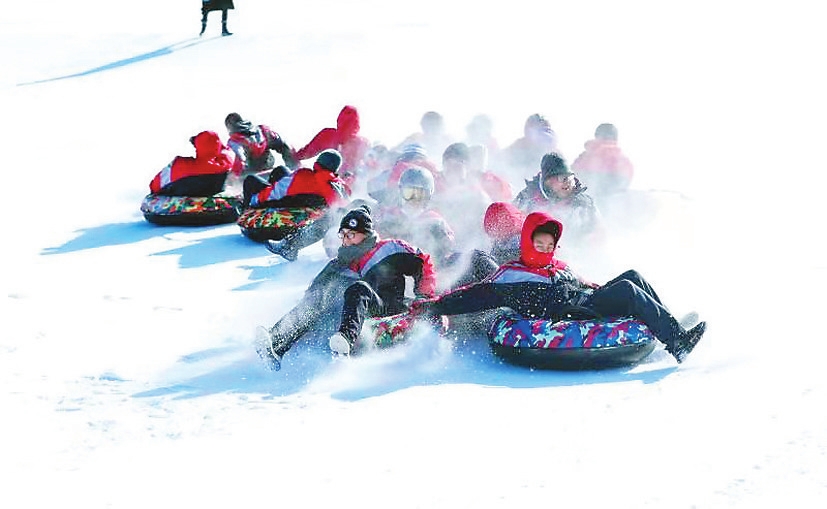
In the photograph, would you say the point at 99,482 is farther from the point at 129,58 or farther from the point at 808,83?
the point at 129,58

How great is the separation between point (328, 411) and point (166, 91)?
1692 centimetres

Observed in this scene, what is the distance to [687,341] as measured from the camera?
657cm

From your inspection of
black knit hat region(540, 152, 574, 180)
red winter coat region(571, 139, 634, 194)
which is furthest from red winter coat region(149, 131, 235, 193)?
black knit hat region(540, 152, 574, 180)

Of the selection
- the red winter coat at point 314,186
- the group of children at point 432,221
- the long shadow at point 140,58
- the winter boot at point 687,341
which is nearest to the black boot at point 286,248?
the group of children at point 432,221

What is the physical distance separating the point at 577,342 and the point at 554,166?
2.58 metres

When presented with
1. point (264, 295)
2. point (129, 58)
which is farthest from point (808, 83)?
point (264, 295)

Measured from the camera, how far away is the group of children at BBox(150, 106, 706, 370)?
666 centimetres

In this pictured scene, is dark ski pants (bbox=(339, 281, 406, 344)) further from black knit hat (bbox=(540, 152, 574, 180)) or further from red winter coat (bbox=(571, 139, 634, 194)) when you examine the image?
red winter coat (bbox=(571, 139, 634, 194))

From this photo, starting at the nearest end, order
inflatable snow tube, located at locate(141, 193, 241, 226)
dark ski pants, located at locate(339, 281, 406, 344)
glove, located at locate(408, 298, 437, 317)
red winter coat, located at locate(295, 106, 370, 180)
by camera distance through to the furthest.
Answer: dark ski pants, located at locate(339, 281, 406, 344) → glove, located at locate(408, 298, 437, 317) → inflatable snow tube, located at locate(141, 193, 241, 226) → red winter coat, located at locate(295, 106, 370, 180)

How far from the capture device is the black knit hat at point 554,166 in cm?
875

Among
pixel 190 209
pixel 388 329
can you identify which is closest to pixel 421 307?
pixel 388 329

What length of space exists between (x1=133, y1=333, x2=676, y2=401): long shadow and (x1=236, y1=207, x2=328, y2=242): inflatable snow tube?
3.52m

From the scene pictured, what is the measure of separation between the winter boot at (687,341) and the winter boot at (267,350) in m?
2.30

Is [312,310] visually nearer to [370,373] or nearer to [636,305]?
[370,373]
